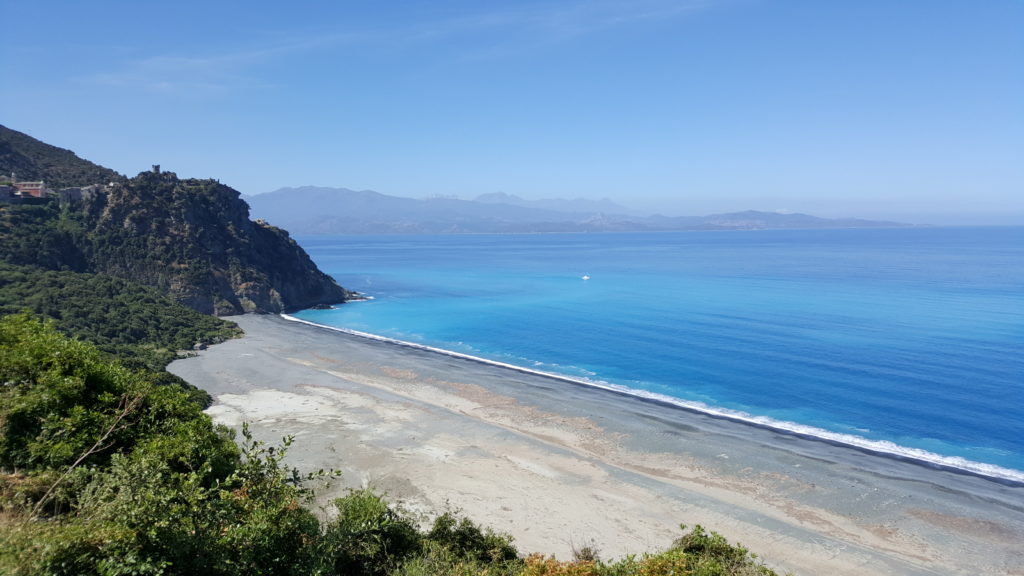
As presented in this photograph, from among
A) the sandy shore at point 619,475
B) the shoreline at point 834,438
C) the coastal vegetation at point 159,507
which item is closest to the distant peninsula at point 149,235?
the sandy shore at point 619,475

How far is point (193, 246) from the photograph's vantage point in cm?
6438

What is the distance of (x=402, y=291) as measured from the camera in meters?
86.6

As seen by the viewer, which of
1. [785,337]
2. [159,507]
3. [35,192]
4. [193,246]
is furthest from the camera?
[193,246]

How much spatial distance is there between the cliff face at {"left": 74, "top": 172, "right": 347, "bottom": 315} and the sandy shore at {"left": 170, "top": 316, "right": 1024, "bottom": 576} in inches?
1136

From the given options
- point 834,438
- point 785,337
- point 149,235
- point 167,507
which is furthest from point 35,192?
point 785,337

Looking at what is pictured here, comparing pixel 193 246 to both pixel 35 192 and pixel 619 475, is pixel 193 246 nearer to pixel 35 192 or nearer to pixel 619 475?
pixel 35 192

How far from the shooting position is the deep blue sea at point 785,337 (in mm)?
30125

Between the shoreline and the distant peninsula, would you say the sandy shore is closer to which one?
the shoreline

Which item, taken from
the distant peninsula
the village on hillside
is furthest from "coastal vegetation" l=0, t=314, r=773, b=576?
the village on hillside

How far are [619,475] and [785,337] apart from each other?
32.2m

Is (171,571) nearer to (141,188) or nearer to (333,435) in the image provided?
(333,435)

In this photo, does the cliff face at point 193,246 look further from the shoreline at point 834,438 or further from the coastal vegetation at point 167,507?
the coastal vegetation at point 167,507

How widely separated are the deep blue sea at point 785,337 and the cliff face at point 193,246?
742cm

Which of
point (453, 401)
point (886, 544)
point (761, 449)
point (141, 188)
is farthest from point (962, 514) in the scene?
point (141, 188)
